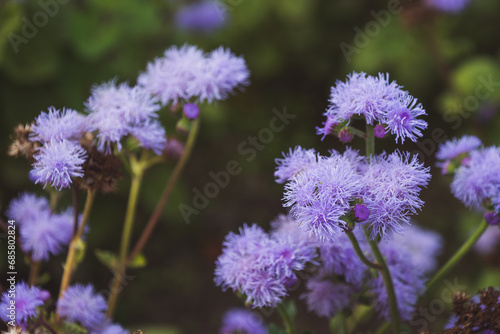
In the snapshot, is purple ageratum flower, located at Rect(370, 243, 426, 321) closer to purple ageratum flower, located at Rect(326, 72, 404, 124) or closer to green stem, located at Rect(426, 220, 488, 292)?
green stem, located at Rect(426, 220, 488, 292)

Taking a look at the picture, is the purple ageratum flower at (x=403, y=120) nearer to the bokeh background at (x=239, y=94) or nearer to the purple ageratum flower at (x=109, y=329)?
the purple ageratum flower at (x=109, y=329)

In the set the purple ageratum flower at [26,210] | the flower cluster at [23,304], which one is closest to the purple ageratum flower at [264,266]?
the flower cluster at [23,304]

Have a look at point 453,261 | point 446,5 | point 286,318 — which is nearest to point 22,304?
point 286,318

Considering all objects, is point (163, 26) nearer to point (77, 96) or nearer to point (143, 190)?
point (77, 96)

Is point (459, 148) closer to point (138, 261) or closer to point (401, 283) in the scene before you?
point (401, 283)

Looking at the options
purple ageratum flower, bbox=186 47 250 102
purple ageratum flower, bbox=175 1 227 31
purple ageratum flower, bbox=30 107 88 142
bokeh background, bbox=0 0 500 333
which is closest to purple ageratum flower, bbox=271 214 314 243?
purple ageratum flower, bbox=186 47 250 102

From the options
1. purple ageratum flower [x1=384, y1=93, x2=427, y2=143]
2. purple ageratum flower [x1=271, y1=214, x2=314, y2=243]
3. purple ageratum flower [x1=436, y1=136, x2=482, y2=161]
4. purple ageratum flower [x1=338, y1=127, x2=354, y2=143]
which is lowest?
purple ageratum flower [x1=271, y1=214, x2=314, y2=243]

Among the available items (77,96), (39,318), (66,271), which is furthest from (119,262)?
(77,96)
